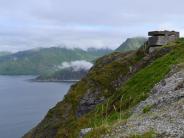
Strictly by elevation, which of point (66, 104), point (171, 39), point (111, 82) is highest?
point (171, 39)

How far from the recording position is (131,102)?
3678cm

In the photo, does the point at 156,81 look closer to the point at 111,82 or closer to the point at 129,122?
the point at 129,122

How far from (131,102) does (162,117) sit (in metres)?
13.0

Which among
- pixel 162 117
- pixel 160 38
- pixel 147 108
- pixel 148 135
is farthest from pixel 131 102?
pixel 160 38

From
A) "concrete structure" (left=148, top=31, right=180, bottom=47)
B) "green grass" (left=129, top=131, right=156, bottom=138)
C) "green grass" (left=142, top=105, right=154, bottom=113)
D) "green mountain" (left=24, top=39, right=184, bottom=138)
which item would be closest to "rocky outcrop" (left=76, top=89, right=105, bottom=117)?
"green mountain" (left=24, top=39, right=184, bottom=138)

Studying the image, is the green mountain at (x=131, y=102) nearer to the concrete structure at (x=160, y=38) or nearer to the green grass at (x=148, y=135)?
the green grass at (x=148, y=135)

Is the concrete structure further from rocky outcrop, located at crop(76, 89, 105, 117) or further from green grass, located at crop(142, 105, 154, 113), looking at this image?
green grass, located at crop(142, 105, 154, 113)

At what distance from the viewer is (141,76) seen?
47.0m

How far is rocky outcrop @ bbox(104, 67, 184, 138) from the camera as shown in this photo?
20950 millimetres

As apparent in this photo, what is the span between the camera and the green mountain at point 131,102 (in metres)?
22.8

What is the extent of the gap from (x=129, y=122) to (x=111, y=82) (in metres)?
53.0

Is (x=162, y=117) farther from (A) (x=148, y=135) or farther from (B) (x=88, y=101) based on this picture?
(B) (x=88, y=101)

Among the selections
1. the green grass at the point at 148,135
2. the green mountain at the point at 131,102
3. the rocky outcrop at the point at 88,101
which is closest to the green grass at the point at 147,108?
the green mountain at the point at 131,102

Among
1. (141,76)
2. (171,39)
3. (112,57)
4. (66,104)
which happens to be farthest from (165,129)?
(112,57)
